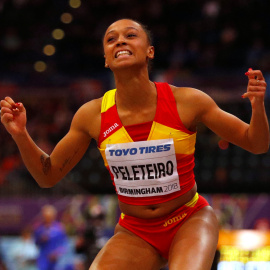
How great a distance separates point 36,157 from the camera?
413 cm

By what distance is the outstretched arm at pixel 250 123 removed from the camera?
364 centimetres

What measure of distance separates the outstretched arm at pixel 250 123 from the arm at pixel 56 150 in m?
0.87

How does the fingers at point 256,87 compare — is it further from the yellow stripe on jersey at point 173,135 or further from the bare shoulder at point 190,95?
the yellow stripe on jersey at point 173,135

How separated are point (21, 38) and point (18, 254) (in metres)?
7.97

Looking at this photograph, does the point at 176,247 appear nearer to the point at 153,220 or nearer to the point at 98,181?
the point at 153,220

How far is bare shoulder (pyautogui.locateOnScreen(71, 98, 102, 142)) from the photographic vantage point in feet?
13.6

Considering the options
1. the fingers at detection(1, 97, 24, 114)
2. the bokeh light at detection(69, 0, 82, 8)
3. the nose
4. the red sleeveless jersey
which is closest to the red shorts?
the red sleeveless jersey

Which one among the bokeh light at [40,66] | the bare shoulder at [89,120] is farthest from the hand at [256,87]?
the bokeh light at [40,66]

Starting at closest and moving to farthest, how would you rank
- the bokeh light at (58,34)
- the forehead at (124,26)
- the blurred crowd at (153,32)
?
1. the forehead at (124,26)
2. the blurred crowd at (153,32)
3. the bokeh light at (58,34)

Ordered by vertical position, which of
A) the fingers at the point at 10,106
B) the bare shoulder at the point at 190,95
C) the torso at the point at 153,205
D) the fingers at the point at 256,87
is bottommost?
the torso at the point at 153,205

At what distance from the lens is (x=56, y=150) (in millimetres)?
4223

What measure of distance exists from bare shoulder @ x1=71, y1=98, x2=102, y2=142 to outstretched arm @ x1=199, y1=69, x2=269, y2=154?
0.78 metres

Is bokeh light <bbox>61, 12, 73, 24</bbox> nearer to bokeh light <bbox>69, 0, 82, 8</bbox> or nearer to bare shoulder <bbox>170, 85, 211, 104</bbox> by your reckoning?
bokeh light <bbox>69, 0, 82, 8</bbox>

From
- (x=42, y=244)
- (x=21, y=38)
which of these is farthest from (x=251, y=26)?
(x=42, y=244)
